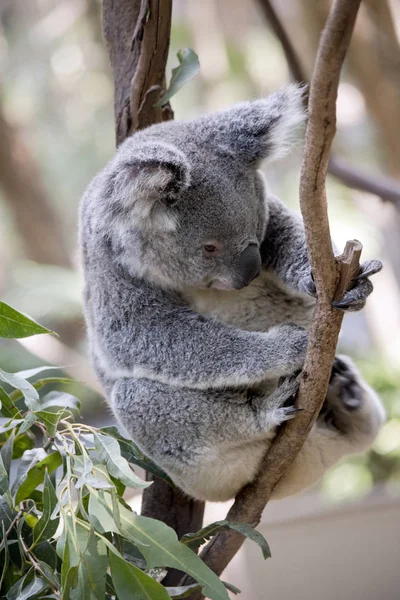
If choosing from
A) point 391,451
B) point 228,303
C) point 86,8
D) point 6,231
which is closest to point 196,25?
point 86,8

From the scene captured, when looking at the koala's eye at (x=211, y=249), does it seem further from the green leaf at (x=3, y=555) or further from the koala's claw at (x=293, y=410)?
the green leaf at (x=3, y=555)

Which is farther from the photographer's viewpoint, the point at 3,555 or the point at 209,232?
the point at 209,232

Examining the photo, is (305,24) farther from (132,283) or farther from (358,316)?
(358,316)

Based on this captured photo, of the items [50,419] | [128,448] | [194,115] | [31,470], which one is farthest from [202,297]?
[194,115]

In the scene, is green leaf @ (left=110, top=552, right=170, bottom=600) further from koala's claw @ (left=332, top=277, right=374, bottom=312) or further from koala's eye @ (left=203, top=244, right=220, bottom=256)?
koala's eye @ (left=203, top=244, right=220, bottom=256)

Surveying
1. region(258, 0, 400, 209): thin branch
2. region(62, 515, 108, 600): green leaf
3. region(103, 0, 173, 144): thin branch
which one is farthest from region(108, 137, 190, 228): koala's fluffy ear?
region(258, 0, 400, 209): thin branch

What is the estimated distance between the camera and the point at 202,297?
254cm

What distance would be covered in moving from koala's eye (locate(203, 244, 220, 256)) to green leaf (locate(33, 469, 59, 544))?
86 centimetres

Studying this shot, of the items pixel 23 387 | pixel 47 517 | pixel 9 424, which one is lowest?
pixel 47 517

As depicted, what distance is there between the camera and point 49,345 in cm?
571

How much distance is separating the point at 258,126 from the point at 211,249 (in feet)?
1.51

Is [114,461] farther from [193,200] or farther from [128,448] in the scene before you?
[193,200]

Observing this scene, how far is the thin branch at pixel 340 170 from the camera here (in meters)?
2.96

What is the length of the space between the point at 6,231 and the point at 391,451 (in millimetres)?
5639
